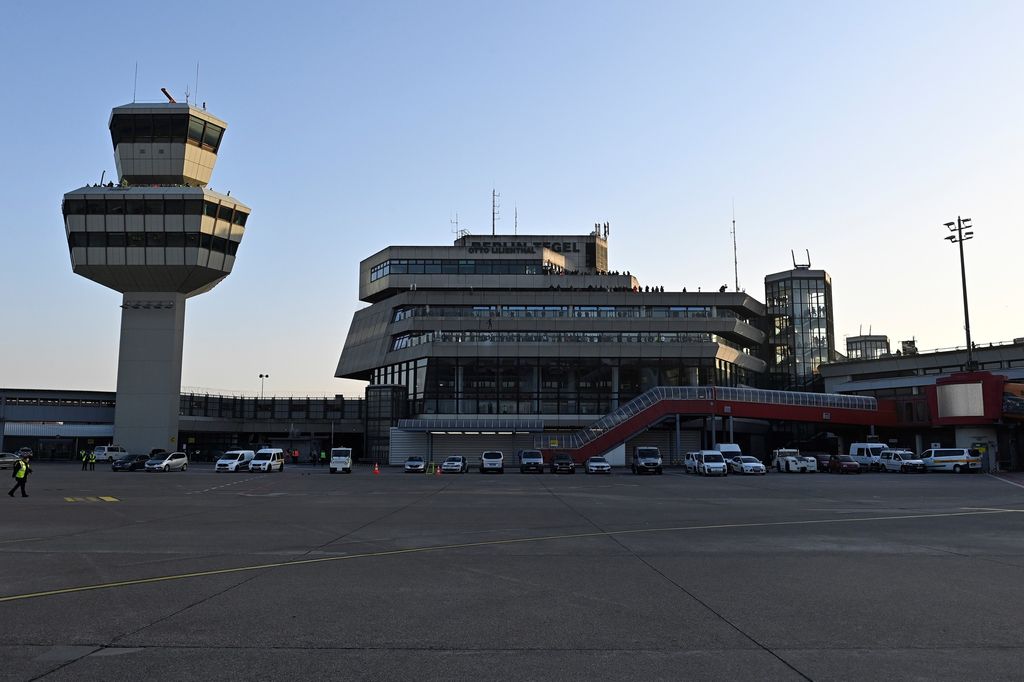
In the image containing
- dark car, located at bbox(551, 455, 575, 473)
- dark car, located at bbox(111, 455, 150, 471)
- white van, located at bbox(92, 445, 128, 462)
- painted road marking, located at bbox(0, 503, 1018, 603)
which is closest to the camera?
painted road marking, located at bbox(0, 503, 1018, 603)

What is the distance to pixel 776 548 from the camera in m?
15.8

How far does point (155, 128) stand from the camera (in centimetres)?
7450

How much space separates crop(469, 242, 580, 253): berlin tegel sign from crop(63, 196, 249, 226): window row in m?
29.3

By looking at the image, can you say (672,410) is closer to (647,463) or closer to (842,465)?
(647,463)

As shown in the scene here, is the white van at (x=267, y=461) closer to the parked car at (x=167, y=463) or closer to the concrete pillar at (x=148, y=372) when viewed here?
the parked car at (x=167, y=463)

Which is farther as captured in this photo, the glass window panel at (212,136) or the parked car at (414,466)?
the glass window panel at (212,136)

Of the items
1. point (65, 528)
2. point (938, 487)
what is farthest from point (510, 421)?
point (65, 528)

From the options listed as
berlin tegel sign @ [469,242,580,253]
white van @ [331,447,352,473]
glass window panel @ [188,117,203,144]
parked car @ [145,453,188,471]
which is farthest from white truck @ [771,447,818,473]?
glass window panel @ [188,117,203,144]

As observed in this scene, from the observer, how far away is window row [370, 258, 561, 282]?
293 ft

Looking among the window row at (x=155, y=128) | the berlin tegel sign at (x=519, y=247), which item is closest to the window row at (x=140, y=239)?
the window row at (x=155, y=128)

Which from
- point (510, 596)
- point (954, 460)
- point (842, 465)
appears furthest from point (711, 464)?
point (510, 596)

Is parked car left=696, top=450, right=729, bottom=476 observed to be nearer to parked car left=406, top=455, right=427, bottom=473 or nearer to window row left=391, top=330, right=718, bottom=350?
parked car left=406, top=455, right=427, bottom=473

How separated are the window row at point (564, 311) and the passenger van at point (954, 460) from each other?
29.3 meters

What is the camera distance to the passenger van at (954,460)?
181 feet
